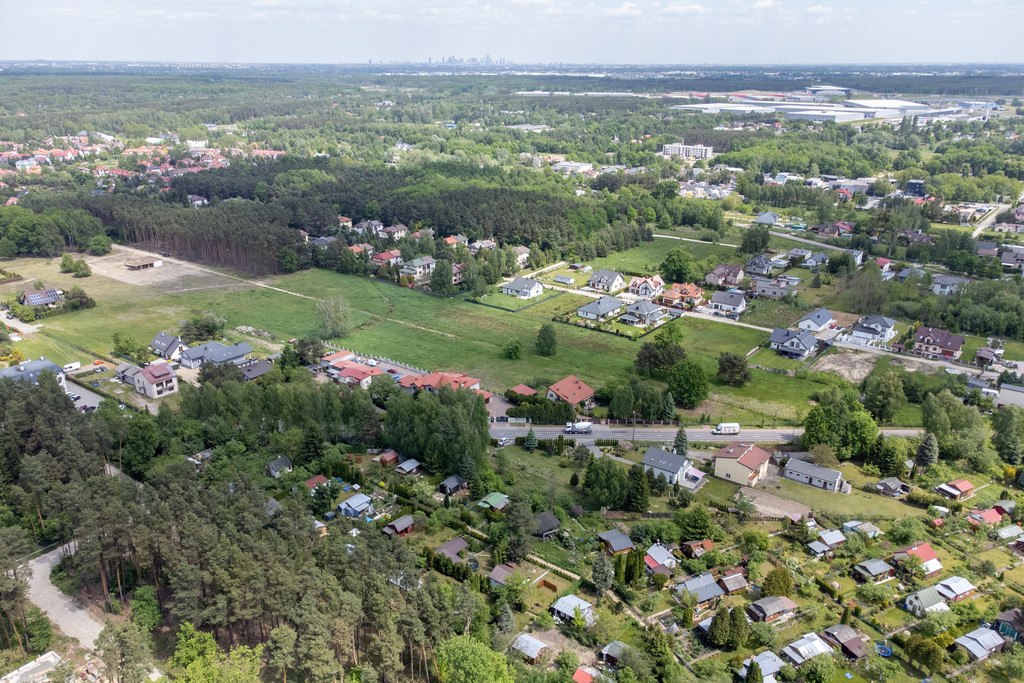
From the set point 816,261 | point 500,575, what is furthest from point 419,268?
point 500,575

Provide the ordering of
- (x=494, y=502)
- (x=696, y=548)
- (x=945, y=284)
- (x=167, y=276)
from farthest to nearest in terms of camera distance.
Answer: (x=167, y=276)
(x=945, y=284)
(x=494, y=502)
(x=696, y=548)

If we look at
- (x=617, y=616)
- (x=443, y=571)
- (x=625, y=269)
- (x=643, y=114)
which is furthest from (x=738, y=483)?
(x=643, y=114)

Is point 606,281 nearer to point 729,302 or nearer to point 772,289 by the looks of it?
point 729,302

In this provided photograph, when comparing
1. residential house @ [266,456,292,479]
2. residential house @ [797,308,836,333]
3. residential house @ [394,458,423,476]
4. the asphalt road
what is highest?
residential house @ [797,308,836,333]

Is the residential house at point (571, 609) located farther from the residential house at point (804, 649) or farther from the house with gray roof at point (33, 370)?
the house with gray roof at point (33, 370)

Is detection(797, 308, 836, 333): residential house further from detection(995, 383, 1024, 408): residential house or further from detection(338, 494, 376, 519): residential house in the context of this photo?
detection(338, 494, 376, 519): residential house

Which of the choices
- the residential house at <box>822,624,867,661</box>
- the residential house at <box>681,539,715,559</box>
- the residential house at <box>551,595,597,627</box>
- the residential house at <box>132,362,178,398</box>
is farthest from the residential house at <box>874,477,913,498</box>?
the residential house at <box>132,362,178,398</box>

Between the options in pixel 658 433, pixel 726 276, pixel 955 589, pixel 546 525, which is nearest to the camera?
pixel 955 589
